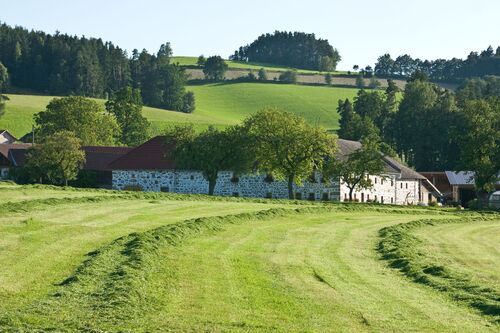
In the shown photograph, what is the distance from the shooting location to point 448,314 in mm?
18875

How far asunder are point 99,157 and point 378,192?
1259 inches

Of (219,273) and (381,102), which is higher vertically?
(381,102)

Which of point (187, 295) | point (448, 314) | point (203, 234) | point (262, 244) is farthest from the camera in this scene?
point (203, 234)

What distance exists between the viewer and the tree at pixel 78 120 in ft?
391

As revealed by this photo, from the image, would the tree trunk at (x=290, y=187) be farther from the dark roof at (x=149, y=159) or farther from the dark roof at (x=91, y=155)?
the dark roof at (x=91, y=155)

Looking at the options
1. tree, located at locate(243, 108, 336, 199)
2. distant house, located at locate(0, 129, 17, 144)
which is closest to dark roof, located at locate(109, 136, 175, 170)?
tree, located at locate(243, 108, 336, 199)

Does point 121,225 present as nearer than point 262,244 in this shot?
No

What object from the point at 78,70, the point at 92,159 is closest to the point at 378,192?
the point at 92,159

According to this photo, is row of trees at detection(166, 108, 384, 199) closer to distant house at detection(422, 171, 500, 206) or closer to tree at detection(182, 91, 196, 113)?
distant house at detection(422, 171, 500, 206)

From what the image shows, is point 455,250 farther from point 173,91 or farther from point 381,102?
point 173,91

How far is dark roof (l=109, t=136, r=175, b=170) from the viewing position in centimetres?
8931

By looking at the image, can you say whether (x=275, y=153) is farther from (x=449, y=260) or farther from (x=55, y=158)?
(x=449, y=260)

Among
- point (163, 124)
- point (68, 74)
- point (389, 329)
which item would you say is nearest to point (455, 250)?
point (389, 329)

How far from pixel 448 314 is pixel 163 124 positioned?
139m
